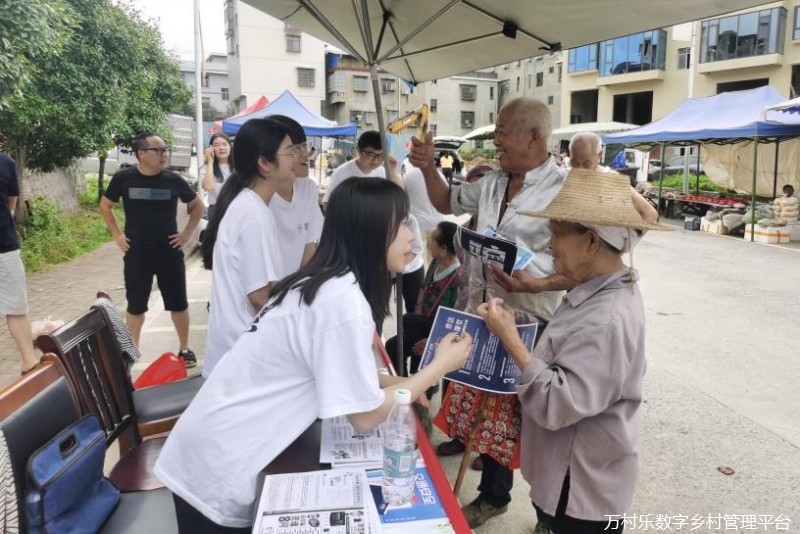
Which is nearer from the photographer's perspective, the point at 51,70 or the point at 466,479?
the point at 466,479

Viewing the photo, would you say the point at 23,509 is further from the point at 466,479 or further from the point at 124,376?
the point at 466,479

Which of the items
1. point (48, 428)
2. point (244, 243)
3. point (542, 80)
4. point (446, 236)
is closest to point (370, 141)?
point (446, 236)

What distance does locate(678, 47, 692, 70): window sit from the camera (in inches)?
1280

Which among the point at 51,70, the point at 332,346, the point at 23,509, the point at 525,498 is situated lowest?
the point at 525,498

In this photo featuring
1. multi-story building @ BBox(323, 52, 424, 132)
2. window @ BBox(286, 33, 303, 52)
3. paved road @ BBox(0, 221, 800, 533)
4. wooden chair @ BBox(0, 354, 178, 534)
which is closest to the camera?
wooden chair @ BBox(0, 354, 178, 534)

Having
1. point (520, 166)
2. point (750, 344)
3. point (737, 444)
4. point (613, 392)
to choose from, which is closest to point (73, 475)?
point (613, 392)

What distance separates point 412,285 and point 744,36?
31.4 m

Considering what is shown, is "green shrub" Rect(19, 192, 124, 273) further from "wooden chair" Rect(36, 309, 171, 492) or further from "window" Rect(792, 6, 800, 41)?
"window" Rect(792, 6, 800, 41)

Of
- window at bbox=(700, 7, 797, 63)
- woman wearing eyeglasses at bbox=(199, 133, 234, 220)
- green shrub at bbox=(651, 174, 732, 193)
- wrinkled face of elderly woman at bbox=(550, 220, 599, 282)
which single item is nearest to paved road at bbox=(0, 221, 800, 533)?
woman wearing eyeglasses at bbox=(199, 133, 234, 220)

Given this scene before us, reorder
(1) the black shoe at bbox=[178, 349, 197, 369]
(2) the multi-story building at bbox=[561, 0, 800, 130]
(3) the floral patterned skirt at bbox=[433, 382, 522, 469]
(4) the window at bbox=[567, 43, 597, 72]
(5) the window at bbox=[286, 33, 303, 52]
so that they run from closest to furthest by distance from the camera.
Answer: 1. (3) the floral patterned skirt at bbox=[433, 382, 522, 469]
2. (1) the black shoe at bbox=[178, 349, 197, 369]
3. (2) the multi-story building at bbox=[561, 0, 800, 130]
4. (4) the window at bbox=[567, 43, 597, 72]
5. (5) the window at bbox=[286, 33, 303, 52]

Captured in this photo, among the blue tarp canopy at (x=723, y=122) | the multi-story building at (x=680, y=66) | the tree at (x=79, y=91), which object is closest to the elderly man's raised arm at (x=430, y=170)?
the tree at (x=79, y=91)

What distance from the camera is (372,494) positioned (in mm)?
1385

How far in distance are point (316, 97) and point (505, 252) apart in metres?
45.1

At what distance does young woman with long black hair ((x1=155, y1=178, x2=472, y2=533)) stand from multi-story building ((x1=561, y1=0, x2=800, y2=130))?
22.8 m
